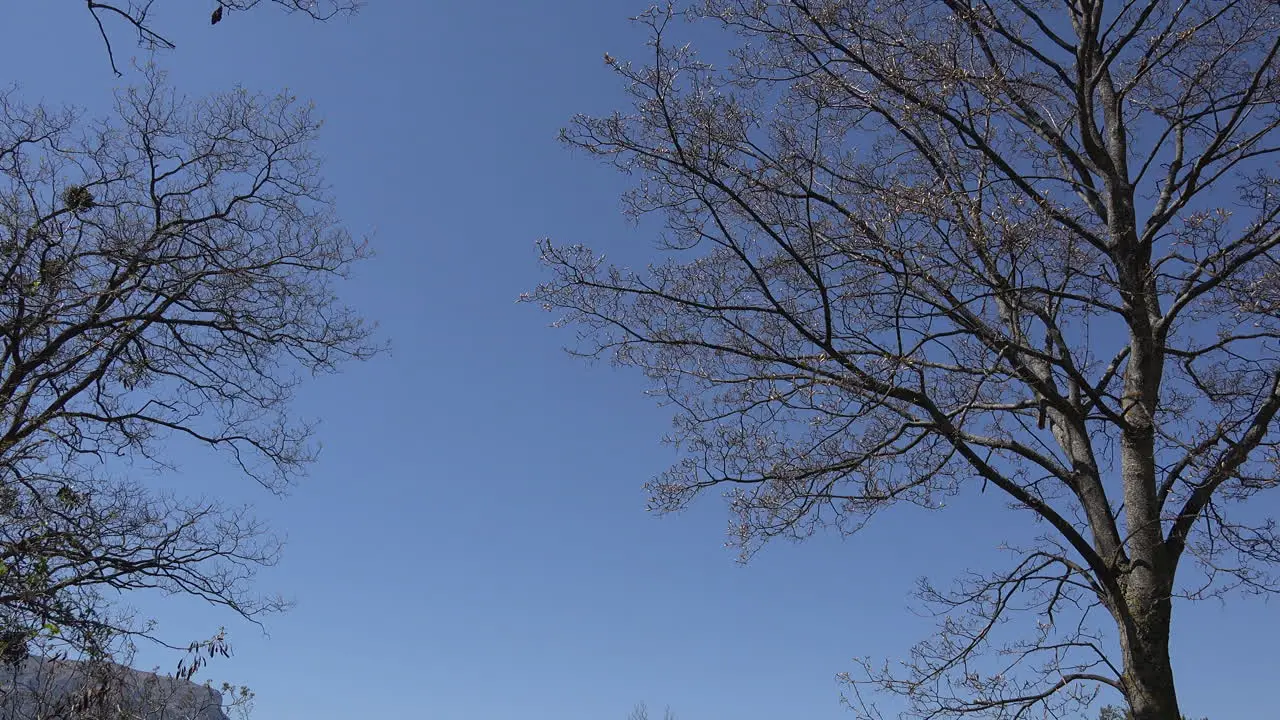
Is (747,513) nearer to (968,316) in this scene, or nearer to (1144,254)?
(968,316)

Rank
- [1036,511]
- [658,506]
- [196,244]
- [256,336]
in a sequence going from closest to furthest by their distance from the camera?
1. [1036,511]
2. [658,506]
3. [196,244]
4. [256,336]

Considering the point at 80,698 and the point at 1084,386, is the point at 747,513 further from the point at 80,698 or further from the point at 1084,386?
the point at 80,698

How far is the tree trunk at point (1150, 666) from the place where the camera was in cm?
546

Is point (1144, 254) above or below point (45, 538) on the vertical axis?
above

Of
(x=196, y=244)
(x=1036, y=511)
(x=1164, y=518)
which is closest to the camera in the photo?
(x=1164, y=518)

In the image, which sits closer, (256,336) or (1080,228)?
(1080,228)

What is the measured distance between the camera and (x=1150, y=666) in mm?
5508

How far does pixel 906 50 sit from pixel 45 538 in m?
6.26

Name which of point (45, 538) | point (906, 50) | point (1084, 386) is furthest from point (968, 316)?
point (45, 538)

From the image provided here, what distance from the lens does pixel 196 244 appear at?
9.42 meters

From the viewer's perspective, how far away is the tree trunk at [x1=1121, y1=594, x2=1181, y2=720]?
546cm

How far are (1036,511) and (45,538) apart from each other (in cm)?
607

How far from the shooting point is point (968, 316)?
238 inches

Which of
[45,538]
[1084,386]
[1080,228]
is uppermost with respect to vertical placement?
[1080,228]
